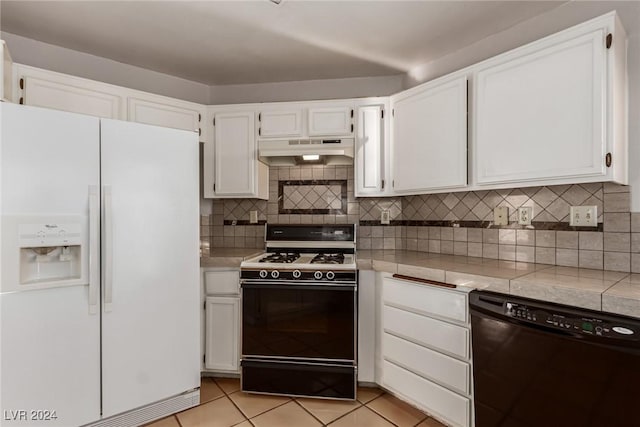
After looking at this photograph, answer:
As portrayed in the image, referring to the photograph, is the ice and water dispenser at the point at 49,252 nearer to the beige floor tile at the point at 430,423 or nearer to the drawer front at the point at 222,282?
the drawer front at the point at 222,282

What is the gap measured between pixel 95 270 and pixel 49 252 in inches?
8.9

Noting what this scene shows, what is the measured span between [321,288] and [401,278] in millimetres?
502

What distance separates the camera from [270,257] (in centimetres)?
231

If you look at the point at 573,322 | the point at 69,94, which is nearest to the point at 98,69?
the point at 69,94

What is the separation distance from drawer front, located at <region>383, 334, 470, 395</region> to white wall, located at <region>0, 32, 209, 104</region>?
255cm

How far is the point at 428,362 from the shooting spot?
1.73m

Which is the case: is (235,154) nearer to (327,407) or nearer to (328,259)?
(328,259)

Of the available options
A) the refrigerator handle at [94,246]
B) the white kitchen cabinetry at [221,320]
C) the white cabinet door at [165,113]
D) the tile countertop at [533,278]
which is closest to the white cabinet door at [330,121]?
the white cabinet door at [165,113]

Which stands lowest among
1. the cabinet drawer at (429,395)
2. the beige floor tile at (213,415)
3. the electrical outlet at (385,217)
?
the beige floor tile at (213,415)

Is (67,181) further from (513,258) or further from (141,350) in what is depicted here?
(513,258)

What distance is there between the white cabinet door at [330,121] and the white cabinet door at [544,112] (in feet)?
2.96

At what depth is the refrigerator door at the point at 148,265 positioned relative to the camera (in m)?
1.68

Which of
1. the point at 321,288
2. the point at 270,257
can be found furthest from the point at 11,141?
the point at 321,288

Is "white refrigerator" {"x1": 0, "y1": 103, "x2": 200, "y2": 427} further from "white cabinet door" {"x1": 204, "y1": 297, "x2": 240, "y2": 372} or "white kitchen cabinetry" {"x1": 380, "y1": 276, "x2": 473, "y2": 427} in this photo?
"white kitchen cabinetry" {"x1": 380, "y1": 276, "x2": 473, "y2": 427}
